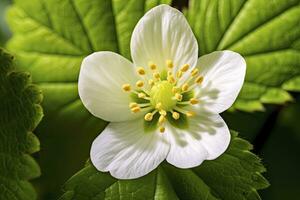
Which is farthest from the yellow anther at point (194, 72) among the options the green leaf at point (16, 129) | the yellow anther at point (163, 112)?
the green leaf at point (16, 129)

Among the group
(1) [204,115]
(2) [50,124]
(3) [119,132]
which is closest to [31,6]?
(2) [50,124]

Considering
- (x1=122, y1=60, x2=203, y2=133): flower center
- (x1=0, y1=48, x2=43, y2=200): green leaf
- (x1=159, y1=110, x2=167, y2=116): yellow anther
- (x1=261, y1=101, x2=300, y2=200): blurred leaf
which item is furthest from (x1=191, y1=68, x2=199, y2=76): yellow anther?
(x1=261, y1=101, x2=300, y2=200): blurred leaf

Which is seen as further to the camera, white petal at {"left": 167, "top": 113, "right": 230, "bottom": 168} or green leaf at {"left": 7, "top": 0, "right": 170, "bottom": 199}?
green leaf at {"left": 7, "top": 0, "right": 170, "bottom": 199}

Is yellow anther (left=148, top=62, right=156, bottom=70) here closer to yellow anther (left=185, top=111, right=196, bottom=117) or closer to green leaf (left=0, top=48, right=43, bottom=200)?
yellow anther (left=185, top=111, right=196, bottom=117)

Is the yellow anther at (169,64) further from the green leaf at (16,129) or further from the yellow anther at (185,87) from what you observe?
the green leaf at (16,129)

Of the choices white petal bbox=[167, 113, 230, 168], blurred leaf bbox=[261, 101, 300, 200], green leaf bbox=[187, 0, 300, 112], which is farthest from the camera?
blurred leaf bbox=[261, 101, 300, 200]

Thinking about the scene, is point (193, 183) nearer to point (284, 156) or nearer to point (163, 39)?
point (163, 39)

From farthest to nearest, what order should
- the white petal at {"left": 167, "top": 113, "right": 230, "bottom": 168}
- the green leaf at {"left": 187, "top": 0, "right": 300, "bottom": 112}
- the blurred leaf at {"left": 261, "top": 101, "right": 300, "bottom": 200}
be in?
the blurred leaf at {"left": 261, "top": 101, "right": 300, "bottom": 200} → the green leaf at {"left": 187, "top": 0, "right": 300, "bottom": 112} → the white petal at {"left": 167, "top": 113, "right": 230, "bottom": 168}
